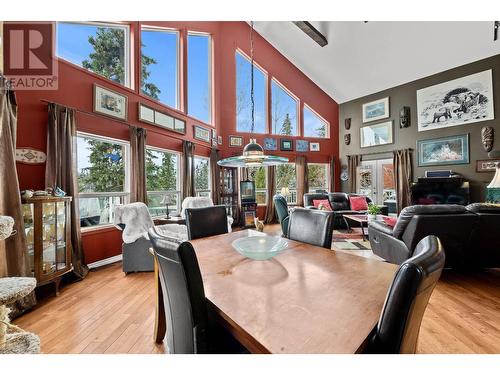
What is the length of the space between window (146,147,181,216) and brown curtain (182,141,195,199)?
0.14 m

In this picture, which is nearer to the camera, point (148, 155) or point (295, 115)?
point (148, 155)

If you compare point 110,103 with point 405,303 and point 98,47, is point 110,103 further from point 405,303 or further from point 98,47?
point 405,303

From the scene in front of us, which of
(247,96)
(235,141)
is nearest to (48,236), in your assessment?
(235,141)

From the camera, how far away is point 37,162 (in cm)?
267

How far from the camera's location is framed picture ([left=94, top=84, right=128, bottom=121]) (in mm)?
3320

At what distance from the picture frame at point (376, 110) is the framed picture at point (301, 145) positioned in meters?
1.92

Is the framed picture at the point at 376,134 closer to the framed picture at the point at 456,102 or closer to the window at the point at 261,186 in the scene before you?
the framed picture at the point at 456,102

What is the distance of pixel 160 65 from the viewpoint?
15.6 ft

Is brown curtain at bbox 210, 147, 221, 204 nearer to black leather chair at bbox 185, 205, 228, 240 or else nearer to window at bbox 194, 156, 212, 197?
window at bbox 194, 156, 212, 197

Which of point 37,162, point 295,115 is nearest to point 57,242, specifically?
point 37,162

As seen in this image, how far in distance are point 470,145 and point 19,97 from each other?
8089mm

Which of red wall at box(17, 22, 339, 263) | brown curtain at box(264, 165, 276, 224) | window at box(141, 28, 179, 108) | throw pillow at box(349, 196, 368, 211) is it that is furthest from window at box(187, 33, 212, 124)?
throw pillow at box(349, 196, 368, 211)

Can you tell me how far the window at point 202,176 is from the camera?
5.56 meters
